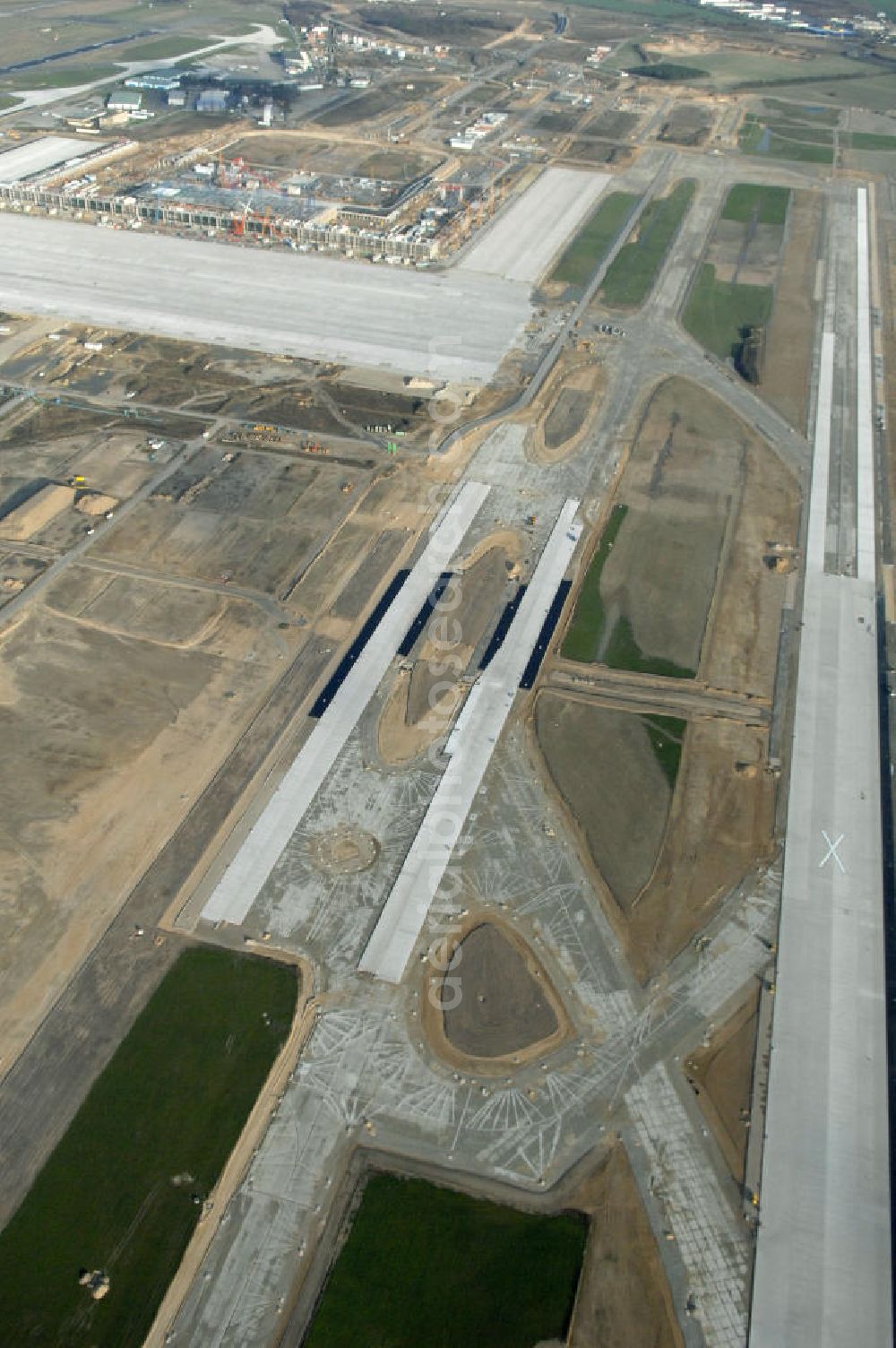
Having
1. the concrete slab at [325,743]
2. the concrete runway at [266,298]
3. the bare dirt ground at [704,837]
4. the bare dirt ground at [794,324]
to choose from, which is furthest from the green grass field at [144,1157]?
the bare dirt ground at [794,324]

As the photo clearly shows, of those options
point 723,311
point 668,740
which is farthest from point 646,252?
point 668,740

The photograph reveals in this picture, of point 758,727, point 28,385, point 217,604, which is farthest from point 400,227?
point 758,727

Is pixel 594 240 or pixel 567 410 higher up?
pixel 594 240

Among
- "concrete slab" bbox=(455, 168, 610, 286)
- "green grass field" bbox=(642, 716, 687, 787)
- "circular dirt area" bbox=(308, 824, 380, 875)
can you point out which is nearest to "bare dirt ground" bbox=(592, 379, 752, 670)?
"green grass field" bbox=(642, 716, 687, 787)

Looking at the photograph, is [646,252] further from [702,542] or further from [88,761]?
[88,761]

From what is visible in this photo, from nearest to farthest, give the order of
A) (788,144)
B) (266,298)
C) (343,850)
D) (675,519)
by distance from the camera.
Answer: (343,850), (675,519), (266,298), (788,144)

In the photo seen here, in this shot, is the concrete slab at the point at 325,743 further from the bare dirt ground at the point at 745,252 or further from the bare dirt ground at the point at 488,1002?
the bare dirt ground at the point at 745,252
